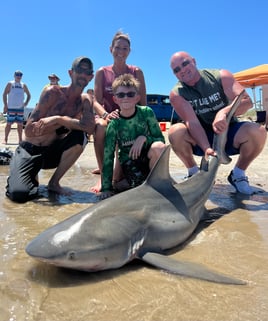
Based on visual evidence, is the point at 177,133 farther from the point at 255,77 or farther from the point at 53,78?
the point at 255,77

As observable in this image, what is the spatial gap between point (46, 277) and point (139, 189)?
39.7 inches

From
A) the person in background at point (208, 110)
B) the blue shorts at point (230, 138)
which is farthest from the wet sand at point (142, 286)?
the blue shorts at point (230, 138)

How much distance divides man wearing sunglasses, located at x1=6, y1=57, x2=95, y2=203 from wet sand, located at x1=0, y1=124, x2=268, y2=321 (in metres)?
0.97

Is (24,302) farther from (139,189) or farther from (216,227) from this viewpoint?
(216,227)

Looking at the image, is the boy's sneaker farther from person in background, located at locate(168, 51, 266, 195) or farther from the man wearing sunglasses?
the man wearing sunglasses

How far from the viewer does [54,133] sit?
4.42 meters

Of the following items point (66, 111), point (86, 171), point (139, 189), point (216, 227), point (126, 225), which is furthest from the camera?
point (86, 171)

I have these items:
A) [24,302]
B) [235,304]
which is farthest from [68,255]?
[235,304]

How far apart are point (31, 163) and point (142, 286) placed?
2625 millimetres

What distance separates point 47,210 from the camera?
11.5 ft

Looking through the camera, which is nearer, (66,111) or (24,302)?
(24,302)

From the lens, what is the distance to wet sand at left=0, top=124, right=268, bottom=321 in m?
1.65

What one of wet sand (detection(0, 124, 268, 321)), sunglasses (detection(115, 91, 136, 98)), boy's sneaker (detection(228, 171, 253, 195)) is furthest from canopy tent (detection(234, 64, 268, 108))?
wet sand (detection(0, 124, 268, 321))

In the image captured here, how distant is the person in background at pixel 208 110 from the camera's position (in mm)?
4375
